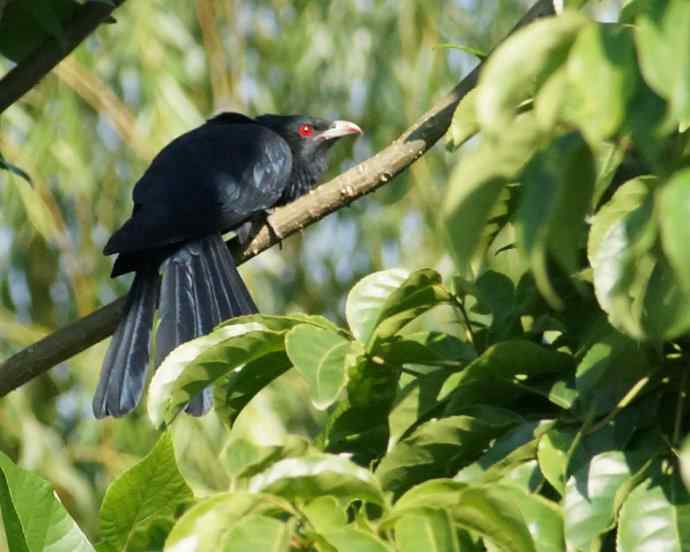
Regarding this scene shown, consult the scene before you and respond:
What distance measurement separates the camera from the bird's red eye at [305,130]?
5.72 meters

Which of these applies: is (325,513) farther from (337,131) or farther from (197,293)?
(337,131)

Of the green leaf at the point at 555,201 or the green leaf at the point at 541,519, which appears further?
the green leaf at the point at 541,519

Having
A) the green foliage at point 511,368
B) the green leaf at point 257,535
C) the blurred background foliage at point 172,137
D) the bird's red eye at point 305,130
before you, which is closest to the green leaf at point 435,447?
the green foliage at point 511,368

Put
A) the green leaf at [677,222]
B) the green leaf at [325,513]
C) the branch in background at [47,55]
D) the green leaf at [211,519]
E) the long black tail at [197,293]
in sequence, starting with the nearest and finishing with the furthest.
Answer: the green leaf at [677,222] < the green leaf at [211,519] < the green leaf at [325,513] < the branch in background at [47,55] < the long black tail at [197,293]

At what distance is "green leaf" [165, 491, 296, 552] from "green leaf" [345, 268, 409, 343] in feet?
1.66

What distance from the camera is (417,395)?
198 centimetres

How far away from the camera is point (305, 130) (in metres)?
5.75

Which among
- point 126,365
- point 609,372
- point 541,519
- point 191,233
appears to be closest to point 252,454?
point 541,519

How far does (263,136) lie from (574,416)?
3558 mm

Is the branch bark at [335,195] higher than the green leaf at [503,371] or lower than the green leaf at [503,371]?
higher

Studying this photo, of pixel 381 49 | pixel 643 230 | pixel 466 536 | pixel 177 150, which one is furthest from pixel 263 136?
pixel 643 230

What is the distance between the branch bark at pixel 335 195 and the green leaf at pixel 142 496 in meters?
1.25

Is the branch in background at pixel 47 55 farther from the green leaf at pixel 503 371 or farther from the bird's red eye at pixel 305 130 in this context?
the bird's red eye at pixel 305 130

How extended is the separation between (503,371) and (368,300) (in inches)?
9.4
